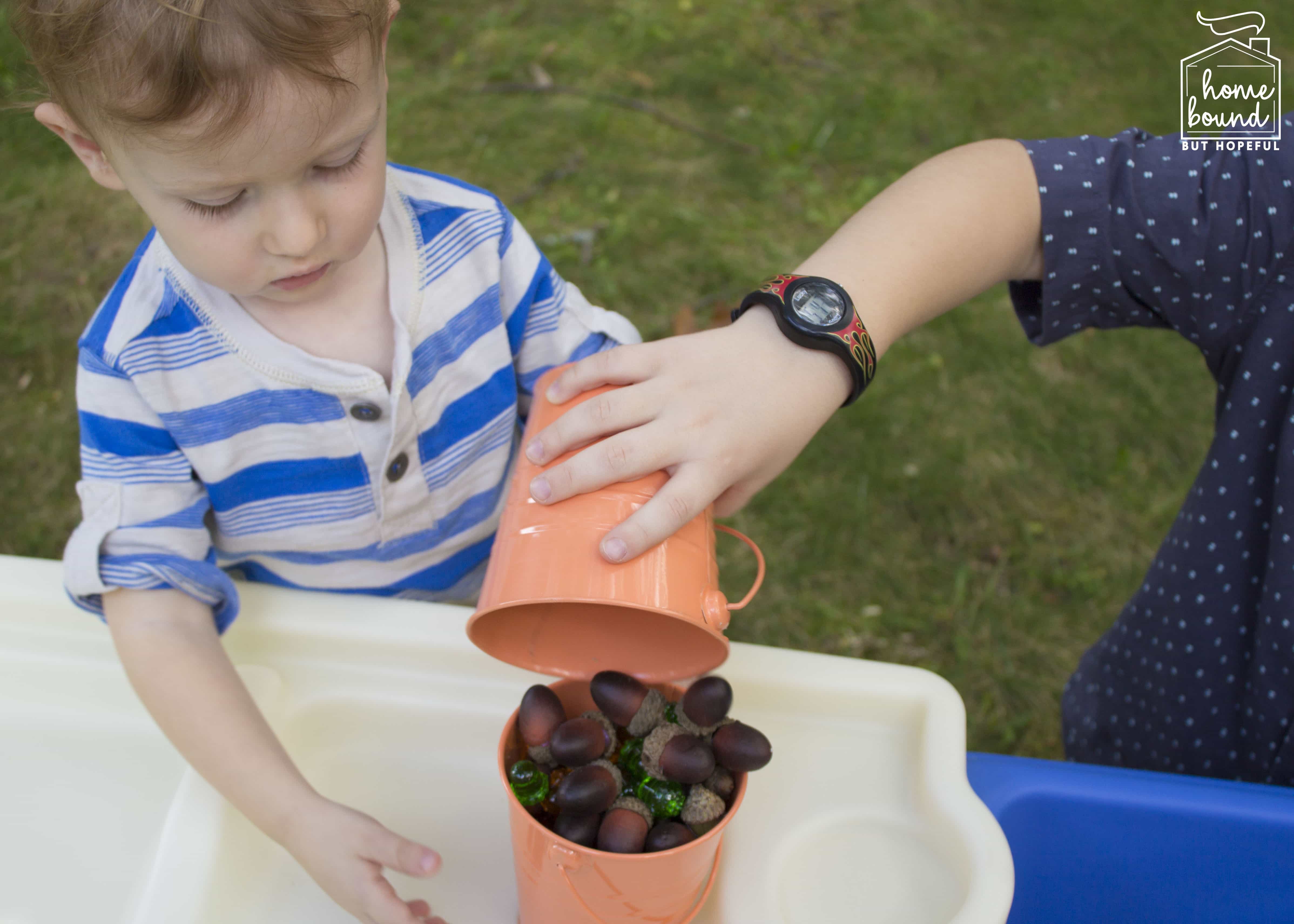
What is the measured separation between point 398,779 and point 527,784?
0.26 meters

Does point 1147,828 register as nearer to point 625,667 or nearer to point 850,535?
point 625,667

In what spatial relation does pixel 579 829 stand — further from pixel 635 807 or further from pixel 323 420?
pixel 323 420

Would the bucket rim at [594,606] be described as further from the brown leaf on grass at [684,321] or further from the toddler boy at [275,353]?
the brown leaf on grass at [684,321]

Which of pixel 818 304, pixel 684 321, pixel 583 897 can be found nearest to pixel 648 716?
pixel 583 897

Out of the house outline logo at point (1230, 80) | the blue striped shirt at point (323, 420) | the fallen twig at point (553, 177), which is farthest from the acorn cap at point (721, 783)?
the house outline logo at point (1230, 80)

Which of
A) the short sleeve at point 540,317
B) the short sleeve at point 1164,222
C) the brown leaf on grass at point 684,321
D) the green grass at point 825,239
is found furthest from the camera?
the brown leaf on grass at point 684,321

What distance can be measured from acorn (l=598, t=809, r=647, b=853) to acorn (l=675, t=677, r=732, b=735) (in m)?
0.08

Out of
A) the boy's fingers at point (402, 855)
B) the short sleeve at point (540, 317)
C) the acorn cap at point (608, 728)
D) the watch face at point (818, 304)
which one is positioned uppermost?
the watch face at point (818, 304)

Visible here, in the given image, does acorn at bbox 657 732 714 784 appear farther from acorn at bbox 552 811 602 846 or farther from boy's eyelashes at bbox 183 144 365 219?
boy's eyelashes at bbox 183 144 365 219

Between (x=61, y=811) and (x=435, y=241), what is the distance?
24.3 inches

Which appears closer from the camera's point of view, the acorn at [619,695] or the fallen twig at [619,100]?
the acorn at [619,695]

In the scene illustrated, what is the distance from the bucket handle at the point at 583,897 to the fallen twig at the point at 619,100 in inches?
85.2

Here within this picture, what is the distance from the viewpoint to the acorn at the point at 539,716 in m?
0.72

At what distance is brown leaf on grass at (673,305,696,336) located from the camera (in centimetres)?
222
